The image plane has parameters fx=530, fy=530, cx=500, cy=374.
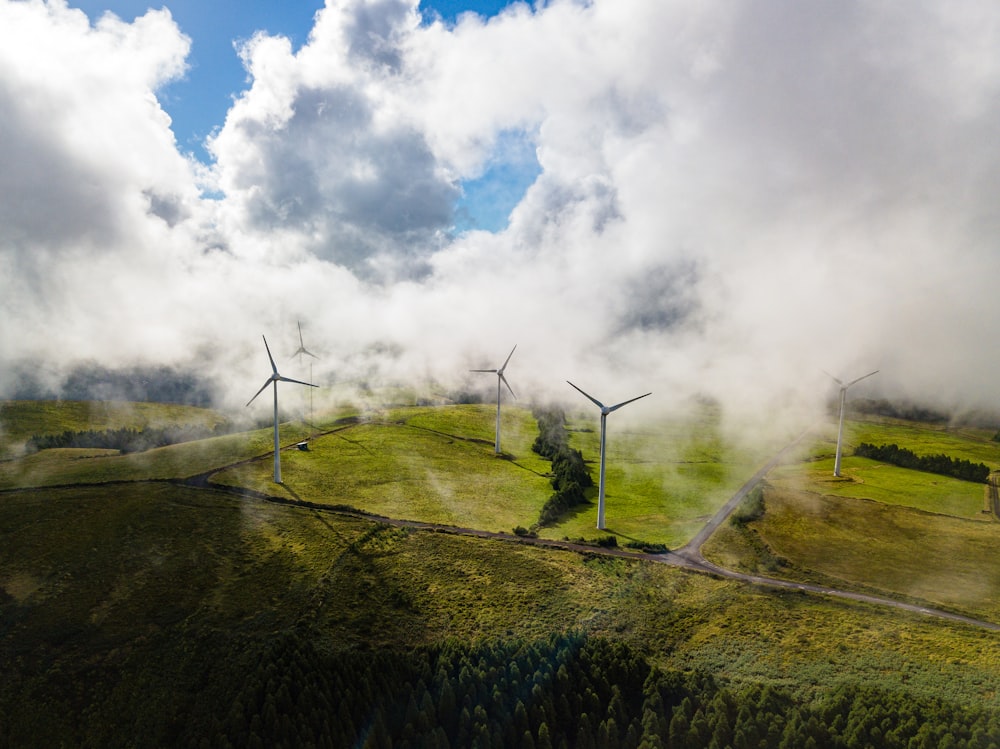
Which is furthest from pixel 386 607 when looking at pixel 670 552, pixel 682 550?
pixel 682 550

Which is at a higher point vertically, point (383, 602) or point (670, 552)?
point (670, 552)

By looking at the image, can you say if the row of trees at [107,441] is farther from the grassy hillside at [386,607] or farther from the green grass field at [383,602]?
the green grass field at [383,602]

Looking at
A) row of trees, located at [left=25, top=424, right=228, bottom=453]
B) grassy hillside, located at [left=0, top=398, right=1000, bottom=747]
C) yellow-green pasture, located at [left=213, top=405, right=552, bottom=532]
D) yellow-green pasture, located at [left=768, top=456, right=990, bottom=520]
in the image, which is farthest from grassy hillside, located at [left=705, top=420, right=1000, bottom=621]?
row of trees, located at [left=25, top=424, right=228, bottom=453]

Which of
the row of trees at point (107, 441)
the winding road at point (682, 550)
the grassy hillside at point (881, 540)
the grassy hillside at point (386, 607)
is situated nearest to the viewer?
the grassy hillside at point (386, 607)

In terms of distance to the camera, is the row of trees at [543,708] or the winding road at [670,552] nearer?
the row of trees at [543,708]

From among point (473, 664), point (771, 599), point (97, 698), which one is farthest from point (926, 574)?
point (97, 698)

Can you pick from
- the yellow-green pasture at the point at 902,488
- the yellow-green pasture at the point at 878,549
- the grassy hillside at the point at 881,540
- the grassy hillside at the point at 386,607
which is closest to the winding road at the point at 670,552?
the grassy hillside at the point at 386,607

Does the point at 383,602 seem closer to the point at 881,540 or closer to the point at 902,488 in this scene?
the point at 881,540

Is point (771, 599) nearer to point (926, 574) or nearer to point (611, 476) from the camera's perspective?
point (926, 574)

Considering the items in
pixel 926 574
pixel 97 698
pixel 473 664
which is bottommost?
pixel 97 698

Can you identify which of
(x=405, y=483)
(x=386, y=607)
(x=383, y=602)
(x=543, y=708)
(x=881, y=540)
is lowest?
(x=543, y=708)

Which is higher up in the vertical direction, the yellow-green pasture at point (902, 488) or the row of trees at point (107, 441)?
the row of trees at point (107, 441)
